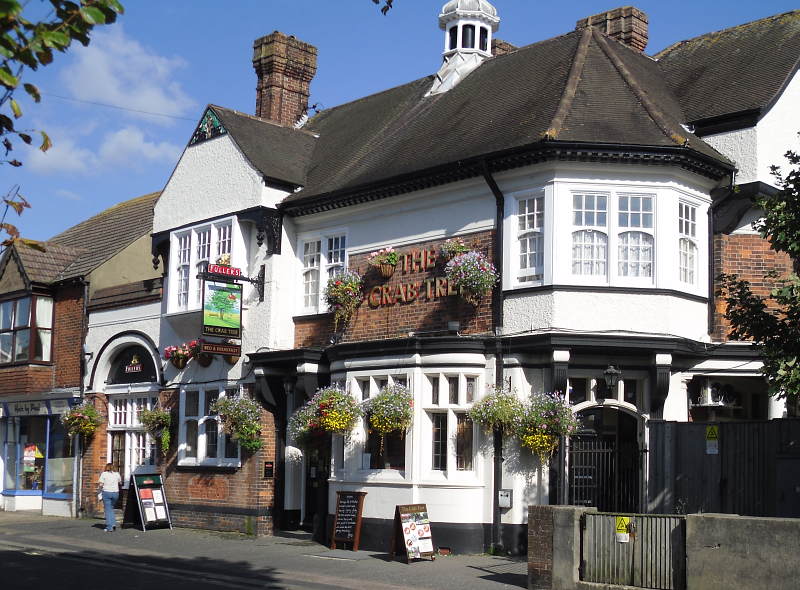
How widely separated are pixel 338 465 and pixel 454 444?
271 centimetres

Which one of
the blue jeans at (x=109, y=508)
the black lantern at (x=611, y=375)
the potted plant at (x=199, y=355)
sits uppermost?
the potted plant at (x=199, y=355)

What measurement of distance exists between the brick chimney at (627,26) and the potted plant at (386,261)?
24.9ft

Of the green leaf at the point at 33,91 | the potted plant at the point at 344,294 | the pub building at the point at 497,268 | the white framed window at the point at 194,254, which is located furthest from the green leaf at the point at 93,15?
the white framed window at the point at 194,254

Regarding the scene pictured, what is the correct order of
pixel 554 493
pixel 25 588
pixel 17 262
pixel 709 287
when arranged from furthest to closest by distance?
pixel 17 262, pixel 709 287, pixel 554 493, pixel 25 588

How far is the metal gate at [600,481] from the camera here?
57.8ft

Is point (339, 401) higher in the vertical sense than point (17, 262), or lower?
lower

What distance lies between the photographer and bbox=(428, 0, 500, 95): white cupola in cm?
2378

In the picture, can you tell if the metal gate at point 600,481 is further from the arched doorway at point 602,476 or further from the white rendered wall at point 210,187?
the white rendered wall at point 210,187

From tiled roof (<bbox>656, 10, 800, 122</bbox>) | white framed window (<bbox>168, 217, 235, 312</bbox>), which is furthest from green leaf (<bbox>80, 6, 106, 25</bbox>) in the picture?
white framed window (<bbox>168, 217, 235, 312</bbox>)

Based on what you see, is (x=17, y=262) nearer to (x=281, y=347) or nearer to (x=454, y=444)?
(x=281, y=347)

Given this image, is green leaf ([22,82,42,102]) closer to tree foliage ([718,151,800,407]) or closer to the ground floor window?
tree foliage ([718,151,800,407])

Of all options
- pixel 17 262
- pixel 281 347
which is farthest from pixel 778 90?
pixel 17 262

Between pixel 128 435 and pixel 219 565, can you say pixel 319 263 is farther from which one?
pixel 128 435

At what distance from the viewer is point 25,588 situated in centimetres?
1434
